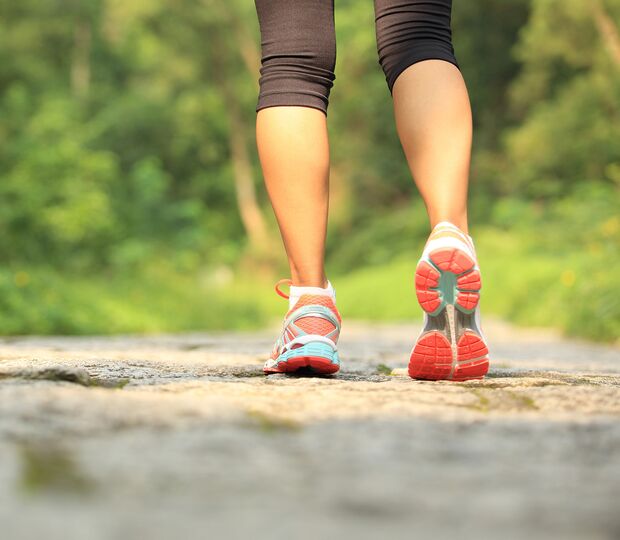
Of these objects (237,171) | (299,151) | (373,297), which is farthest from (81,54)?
(299,151)

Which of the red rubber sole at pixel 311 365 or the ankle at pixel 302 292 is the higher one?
the ankle at pixel 302 292

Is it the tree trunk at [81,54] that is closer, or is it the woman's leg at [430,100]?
the woman's leg at [430,100]

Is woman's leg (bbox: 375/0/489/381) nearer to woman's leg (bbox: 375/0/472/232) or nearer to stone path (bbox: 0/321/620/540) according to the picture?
woman's leg (bbox: 375/0/472/232)

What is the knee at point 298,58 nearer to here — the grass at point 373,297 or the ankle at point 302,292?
the ankle at point 302,292

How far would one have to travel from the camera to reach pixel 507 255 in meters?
12.1

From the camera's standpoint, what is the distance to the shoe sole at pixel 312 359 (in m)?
1.84

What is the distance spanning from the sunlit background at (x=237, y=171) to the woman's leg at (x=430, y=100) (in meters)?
2.97

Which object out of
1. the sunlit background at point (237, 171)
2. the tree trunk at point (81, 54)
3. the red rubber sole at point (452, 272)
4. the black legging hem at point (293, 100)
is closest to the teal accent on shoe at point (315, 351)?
the red rubber sole at point (452, 272)

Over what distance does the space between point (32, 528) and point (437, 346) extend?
1166 mm

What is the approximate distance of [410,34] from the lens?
1.98m

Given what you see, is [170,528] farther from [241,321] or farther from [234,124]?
[234,124]

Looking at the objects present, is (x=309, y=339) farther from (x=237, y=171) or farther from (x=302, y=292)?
(x=237, y=171)

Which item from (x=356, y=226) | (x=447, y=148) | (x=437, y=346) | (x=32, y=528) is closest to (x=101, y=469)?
(x=32, y=528)

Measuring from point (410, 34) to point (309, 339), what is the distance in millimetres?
699
